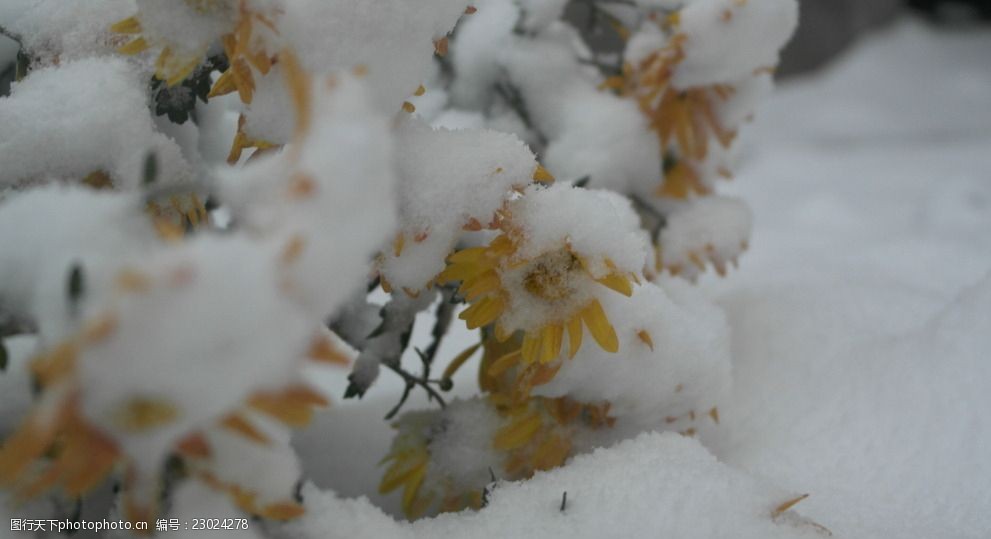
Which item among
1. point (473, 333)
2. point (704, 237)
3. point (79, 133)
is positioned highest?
point (79, 133)

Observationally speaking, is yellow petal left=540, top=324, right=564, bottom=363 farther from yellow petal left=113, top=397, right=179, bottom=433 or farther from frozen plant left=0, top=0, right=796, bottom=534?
yellow petal left=113, top=397, right=179, bottom=433

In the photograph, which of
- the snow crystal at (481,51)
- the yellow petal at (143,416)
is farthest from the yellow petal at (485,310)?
the snow crystal at (481,51)

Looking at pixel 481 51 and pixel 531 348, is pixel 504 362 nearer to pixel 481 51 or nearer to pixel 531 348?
pixel 531 348

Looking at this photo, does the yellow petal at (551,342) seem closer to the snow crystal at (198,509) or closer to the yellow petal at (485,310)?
the yellow petal at (485,310)

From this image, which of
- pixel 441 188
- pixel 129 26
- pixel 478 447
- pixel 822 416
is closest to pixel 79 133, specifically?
pixel 129 26

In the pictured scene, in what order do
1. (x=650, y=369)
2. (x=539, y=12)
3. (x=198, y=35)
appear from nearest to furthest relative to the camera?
(x=198, y=35), (x=650, y=369), (x=539, y=12)

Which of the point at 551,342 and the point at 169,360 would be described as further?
the point at 551,342

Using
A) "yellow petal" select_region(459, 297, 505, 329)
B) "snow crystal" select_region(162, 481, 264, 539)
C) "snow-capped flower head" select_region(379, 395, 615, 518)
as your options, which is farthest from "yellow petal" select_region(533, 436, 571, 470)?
"snow crystal" select_region(162, 481, 264, 539)
